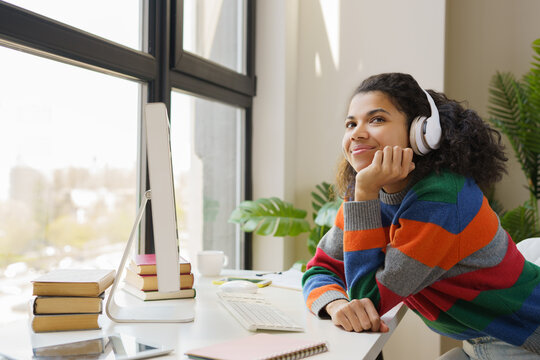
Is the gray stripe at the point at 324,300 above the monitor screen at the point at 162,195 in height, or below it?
below

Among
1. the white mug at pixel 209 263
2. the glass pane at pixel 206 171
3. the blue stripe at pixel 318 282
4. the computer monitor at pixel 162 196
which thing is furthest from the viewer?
the glass pane at pixel 206 171

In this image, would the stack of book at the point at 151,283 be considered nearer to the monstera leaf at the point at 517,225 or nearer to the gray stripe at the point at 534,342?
the gray stripe at the point at 534,342

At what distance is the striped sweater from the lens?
3.36 feet

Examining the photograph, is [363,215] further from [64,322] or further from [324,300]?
[64,322]

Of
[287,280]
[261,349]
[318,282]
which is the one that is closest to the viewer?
[261,349]

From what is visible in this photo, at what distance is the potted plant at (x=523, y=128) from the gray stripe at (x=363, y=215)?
147 cm

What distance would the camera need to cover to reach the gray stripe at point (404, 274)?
1017mm

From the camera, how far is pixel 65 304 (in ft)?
3.42

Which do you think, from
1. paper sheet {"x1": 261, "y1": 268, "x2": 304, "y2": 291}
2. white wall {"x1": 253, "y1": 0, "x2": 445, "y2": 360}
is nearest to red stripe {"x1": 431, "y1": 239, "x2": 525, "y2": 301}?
paper sheet {"x1": 261, "y1": 268, "x2": 304, "y2": 291}

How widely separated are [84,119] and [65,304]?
87 cm

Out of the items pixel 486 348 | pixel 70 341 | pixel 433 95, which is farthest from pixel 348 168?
pixel 70 341

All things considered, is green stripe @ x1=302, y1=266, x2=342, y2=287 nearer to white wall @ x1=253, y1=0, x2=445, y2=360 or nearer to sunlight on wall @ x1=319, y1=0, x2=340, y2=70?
white wall @ x1=253, y1=0, x2=445, y2=360

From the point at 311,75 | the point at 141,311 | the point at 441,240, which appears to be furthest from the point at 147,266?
the point at 311,75

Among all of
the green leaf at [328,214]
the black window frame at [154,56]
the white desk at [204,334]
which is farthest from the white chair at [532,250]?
the black window frame at [154,56]
